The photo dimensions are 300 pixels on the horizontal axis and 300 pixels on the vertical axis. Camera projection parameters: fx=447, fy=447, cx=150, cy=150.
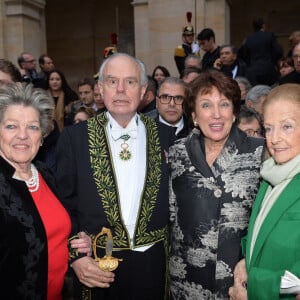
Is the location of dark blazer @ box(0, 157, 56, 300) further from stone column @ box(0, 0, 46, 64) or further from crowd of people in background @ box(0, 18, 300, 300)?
stone column @ box(0, 0, 46, 64)

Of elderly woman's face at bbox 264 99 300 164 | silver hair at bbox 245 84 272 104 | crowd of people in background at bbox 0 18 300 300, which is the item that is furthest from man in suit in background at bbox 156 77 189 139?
elderly woman's face at bbox 264 99 300 164

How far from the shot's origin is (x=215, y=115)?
2.79 m

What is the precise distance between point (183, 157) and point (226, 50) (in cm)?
426

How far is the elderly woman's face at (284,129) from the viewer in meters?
2.25

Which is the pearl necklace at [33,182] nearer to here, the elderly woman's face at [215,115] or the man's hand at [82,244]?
the man's hand at [82,244]

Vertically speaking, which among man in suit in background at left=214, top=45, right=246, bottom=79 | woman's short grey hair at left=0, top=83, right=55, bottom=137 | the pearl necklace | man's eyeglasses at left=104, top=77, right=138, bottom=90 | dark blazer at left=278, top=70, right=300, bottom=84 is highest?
man in suit in background at left=214, top=45, right=246, bottom=79

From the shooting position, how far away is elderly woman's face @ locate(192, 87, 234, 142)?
2.80 meters

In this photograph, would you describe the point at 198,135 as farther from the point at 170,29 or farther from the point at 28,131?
the point at 170,29

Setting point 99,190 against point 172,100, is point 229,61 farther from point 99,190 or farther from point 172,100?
point 99,190

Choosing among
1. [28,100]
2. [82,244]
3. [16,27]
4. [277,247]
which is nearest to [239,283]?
[277,247]

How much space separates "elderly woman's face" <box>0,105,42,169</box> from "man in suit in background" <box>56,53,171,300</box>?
34 centimetres

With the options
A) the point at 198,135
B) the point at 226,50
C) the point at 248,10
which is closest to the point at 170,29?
the point at 226,50

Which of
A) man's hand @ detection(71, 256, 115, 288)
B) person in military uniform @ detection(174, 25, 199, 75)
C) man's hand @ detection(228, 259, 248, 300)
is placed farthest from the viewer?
person in military uniform @ detection(174, 25, 199, 75)

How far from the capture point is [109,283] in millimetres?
2852
